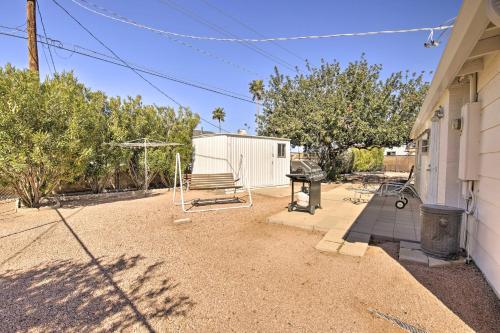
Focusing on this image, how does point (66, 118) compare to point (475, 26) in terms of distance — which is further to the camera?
point (66, 118)

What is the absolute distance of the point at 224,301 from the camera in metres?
2.74

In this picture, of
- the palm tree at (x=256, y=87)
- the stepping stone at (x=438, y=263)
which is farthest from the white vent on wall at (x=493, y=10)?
the palm tree at (x=256, y=87)

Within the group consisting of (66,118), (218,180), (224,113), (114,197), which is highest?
(224,113)

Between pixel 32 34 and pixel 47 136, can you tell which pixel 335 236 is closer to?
pixel 47 136

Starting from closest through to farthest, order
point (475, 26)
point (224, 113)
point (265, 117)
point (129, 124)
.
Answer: point (475, 26) → point (129, 124) → point (265, 117) → point (224, 113)

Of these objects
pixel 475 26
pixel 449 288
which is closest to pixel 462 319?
pixel 449 288

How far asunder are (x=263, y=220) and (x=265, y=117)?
12.0 metres

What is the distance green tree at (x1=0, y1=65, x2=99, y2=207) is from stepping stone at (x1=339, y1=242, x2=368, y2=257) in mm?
6836

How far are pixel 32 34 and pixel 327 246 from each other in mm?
10490

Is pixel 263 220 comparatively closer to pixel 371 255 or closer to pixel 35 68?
pixel 371 255

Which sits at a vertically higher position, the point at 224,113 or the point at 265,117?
the point at 224,113

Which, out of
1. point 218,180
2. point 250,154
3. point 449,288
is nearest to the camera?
point 449,288

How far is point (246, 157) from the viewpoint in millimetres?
11586

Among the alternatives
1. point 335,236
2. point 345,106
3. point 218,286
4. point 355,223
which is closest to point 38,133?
point 218,286
